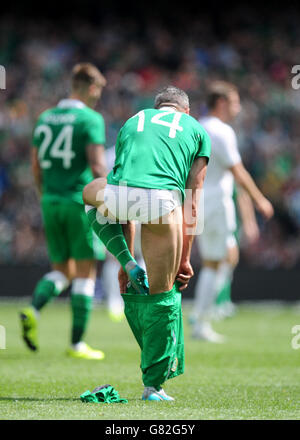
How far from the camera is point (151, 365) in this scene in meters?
4.77

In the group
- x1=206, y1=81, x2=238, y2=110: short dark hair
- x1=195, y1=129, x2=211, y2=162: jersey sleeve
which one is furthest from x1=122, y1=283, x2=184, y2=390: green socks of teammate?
x1=206, y1=81, x2=238, y2=110: short dark hair

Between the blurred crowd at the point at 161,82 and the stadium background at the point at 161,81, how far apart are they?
2 cm

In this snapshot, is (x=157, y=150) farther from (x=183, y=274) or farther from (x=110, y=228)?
(x=183, y=274)

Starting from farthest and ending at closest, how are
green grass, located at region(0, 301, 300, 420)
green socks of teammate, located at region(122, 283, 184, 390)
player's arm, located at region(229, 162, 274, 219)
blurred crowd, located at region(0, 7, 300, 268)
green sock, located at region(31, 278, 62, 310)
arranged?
blurred crowd, located at region(0, 7, 300, 268) → player's arm, located at region(229, 162, 274, 219) → green sock, located at region(31, 278, 62, 310) → green socks of teammate, located at region(122, 283, 184, 390) → green grass, located at region(0, 301, 300, 420)

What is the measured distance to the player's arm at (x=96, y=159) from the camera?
24.1ft

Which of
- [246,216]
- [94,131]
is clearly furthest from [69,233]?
[246,216]

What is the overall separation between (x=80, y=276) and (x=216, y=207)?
242 cm

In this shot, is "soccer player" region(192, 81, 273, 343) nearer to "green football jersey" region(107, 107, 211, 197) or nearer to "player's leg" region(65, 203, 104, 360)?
"player's leg" region(65, 203, 104, 360)

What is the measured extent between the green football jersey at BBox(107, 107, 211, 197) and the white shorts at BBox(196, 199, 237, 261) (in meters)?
4.40

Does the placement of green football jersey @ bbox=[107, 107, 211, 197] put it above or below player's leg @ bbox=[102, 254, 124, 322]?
above

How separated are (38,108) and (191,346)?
32.0ft

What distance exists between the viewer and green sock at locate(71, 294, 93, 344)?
24.3ft

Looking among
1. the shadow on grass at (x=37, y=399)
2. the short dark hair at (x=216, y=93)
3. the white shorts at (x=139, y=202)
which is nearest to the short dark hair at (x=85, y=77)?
the short dark hair at (x=216, y=93)

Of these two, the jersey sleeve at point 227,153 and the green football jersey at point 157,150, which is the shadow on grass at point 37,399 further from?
the jersey sleeve at point 227,153
